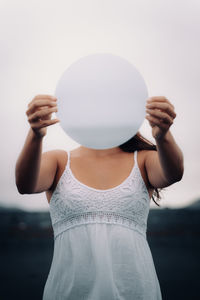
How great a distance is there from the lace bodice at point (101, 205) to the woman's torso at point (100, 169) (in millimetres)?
23

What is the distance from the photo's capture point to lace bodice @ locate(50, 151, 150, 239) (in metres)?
0.82

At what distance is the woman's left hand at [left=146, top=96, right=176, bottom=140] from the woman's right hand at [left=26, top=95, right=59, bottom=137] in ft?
0.61

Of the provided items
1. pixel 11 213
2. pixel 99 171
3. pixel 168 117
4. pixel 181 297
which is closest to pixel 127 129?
pixel 168 117

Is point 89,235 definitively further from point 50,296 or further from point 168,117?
point 168,117

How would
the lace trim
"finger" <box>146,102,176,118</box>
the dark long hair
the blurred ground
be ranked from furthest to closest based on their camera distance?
the blurred ground
the dark long hair
the lace trim
"finger" <box>146,102,176,118</box>

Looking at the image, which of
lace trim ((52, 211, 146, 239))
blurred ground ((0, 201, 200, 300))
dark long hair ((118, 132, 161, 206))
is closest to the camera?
lace trim ((52, 211, 146, 239))

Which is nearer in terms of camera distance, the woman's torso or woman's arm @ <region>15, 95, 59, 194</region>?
woman's arm @ <region>15, 95, 59, 194</region>

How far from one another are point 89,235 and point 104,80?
345 mm

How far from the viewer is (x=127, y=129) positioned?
72cm

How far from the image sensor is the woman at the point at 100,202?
737 mm

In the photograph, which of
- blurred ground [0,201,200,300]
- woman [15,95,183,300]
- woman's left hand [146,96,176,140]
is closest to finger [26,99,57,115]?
woman [15,95,183,300]

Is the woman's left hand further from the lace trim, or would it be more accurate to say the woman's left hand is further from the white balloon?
the lace trim

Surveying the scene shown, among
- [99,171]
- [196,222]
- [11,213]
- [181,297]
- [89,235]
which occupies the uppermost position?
[99,171]

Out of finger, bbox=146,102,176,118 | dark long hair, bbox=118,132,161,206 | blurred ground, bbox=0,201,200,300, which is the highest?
finger, bbox=146,102,176,118
